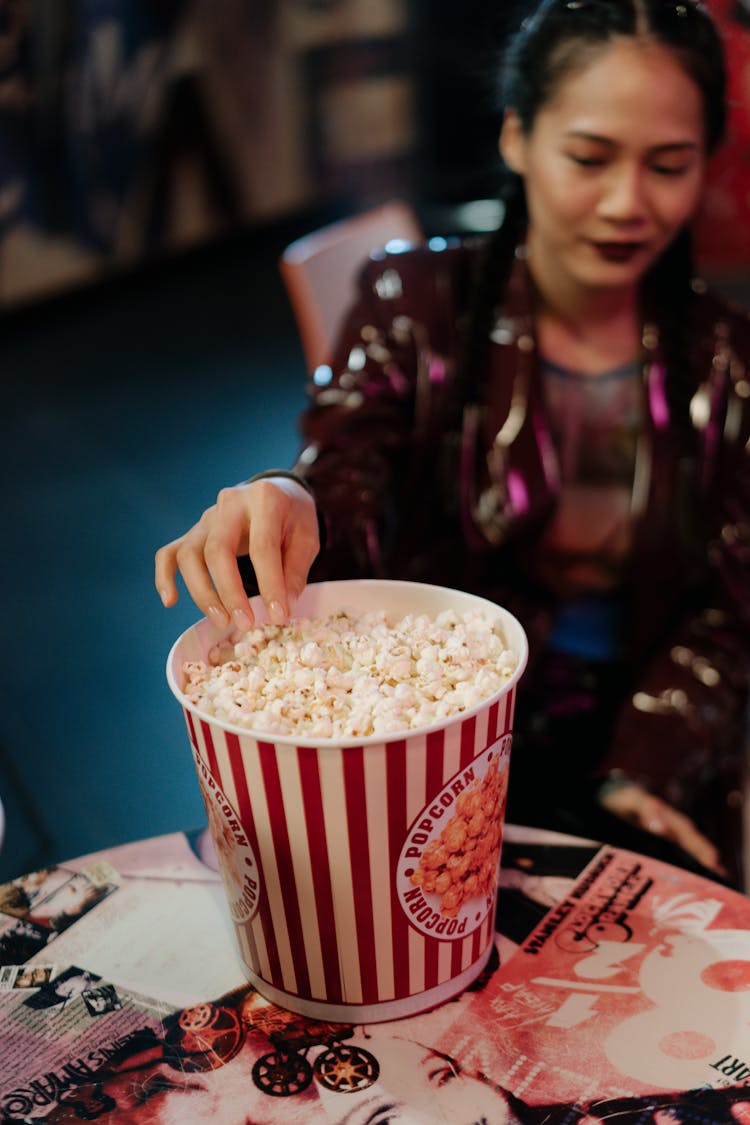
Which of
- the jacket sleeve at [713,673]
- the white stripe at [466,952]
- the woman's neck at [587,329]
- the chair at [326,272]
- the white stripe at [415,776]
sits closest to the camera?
the white stripe at [415,776]

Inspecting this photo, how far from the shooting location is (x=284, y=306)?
19.3 feet

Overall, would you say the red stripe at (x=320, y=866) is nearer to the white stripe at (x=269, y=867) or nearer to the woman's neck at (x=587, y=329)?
the white stripe at (x=269, y=867)

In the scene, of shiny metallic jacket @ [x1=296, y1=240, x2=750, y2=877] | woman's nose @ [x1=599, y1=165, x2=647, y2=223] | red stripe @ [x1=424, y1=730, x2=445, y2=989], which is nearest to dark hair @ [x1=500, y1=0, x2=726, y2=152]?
woman's nose @ [x1=599, y1=165, x2=647, y2=223]

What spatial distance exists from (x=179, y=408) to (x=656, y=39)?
3.48m

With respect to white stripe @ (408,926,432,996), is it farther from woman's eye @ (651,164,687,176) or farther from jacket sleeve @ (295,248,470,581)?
woman's eye @ (651,164,687,176)

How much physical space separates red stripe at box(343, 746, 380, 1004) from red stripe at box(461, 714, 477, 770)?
6 centimetres

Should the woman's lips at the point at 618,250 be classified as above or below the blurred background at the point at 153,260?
above

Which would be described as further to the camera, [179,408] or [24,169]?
[24,169]

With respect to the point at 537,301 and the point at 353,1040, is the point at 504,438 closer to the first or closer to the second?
the point at 537,301

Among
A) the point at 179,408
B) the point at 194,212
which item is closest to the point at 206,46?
the point at 194,212

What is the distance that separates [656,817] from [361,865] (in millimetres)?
518

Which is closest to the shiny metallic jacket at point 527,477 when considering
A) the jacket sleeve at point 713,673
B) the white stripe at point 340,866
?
the jacket sleeve at point 713,673

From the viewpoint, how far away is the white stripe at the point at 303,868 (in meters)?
0.64

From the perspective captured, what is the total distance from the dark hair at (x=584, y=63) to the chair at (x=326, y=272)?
0.57 m
